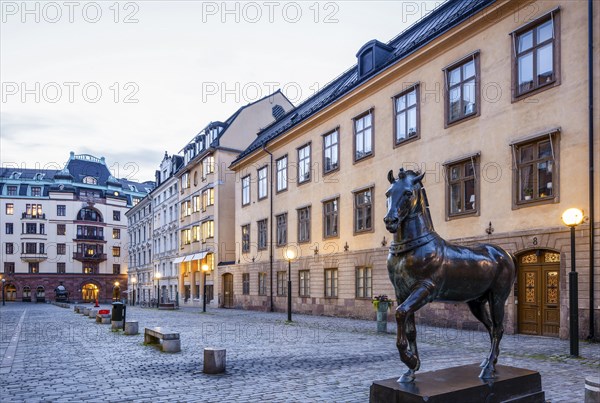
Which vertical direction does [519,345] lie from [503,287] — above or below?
below

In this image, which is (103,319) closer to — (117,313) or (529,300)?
(117,313)

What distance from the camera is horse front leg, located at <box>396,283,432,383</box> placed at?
6035 mm

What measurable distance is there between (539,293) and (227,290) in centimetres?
2975

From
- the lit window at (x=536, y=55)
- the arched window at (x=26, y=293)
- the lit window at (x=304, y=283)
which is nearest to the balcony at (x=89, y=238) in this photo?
the arched window at (x=26, y=293)

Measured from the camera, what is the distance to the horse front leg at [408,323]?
6035 mm

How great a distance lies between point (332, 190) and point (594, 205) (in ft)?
50.5

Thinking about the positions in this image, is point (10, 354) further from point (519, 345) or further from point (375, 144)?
point (375, 144)

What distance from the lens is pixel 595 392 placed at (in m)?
5.38

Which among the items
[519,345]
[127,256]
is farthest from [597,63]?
[127,256]

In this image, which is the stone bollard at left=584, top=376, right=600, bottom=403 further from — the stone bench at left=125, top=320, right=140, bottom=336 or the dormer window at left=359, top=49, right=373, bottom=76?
the dormer window at left=359, top=49, right=373, bottom=76

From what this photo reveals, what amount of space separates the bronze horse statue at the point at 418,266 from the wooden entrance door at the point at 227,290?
1465 inches

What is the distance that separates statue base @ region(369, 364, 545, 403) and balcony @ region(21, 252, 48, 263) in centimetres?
9058

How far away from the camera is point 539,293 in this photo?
17.2m

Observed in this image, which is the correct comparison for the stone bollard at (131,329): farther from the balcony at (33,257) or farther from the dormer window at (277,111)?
the balcony at (33,257)
